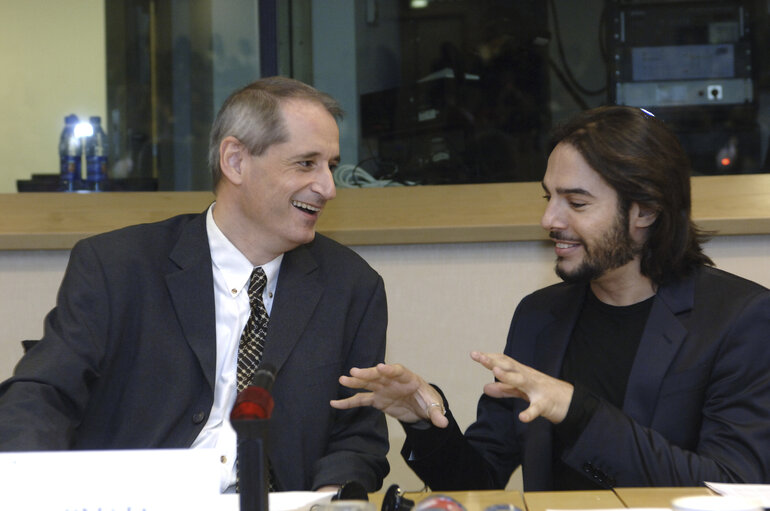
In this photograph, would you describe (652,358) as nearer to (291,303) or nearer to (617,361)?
(617,361)

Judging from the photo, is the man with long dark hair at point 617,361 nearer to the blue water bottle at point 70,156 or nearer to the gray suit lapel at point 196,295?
the gray suit lapel at point 196,295

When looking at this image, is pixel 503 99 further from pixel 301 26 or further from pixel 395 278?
pixel 395 278

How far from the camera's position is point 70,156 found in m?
3.76

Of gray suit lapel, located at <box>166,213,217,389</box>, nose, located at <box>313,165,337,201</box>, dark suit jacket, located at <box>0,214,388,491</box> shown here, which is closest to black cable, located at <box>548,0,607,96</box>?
nose, located at <box>313,165,337,201</box>

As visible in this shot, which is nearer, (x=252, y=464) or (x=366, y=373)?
(x=252, y=464)

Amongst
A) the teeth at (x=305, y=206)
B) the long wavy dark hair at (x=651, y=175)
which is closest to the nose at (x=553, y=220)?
the long wavy dark hair at (x=651, y=175)

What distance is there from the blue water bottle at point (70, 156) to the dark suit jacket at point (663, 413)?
2.11m

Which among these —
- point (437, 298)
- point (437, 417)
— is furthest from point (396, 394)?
point (437, 298)

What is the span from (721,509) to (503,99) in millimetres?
3544

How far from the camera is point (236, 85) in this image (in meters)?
4.11

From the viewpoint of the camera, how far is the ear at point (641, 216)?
1.92m

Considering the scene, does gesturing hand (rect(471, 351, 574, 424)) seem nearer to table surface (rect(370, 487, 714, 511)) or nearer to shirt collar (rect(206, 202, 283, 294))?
table surface (rect(370, 487, 714, 511))

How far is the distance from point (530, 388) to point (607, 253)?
44cm

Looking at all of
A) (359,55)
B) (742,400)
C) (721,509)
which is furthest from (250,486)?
(359,55)
